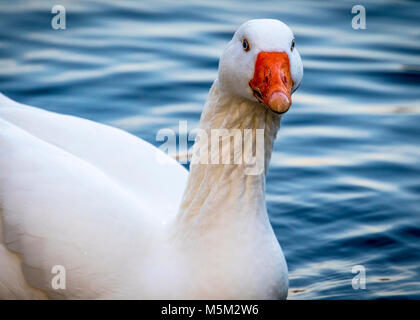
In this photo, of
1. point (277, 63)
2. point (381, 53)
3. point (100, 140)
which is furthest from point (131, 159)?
point (381, 53)

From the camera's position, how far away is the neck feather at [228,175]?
397cm

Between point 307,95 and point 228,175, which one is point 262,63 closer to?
point 228,175

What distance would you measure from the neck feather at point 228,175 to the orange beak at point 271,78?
27 cm

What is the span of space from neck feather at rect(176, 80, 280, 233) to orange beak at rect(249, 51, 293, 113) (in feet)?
0.89

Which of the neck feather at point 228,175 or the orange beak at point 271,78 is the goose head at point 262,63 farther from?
the neck feather at point 228,175

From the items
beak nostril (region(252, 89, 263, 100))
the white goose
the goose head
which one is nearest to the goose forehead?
the goose head

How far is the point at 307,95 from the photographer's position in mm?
7887

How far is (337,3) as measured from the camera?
32.0ft

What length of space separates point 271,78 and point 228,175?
2.50 ft

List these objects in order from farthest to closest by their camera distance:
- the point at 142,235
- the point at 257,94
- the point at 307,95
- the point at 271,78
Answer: the point at 307,95
the point at 142,235
the point at 257,94
the point at 271,78

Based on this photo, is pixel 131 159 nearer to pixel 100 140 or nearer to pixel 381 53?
pixel 100 140

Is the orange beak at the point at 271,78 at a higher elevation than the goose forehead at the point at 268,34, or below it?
below

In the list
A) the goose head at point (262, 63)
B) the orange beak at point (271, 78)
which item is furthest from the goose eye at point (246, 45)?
the orange beak at point (271, 78)

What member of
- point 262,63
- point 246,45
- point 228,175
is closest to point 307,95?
point 228,175
